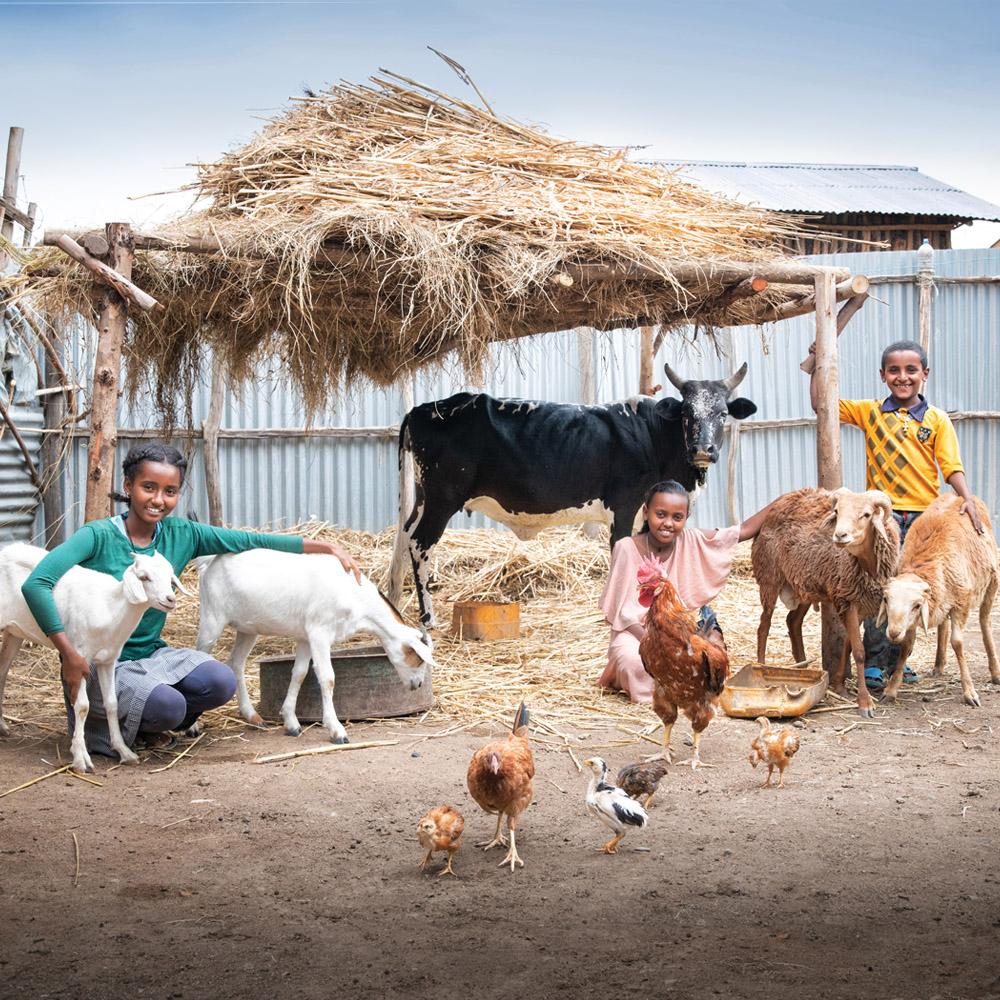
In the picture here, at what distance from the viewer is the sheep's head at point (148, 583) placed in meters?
4.82

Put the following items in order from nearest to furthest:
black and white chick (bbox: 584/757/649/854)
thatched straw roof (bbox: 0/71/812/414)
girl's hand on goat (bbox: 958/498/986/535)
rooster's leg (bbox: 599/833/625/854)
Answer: black and white chick (bbox: 584/757/649/854) → rooster's leg (bbox: 599/833/625/854) → thatched straw roof (bbox: 0/71/812/414) → girl's hand on goat (bbox: 958/498/986/535)

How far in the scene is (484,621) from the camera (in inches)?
331

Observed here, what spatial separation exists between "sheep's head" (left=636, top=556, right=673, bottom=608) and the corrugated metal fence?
6.64 metres

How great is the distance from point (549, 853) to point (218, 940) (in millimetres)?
1287

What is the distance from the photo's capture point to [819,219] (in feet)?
54.2

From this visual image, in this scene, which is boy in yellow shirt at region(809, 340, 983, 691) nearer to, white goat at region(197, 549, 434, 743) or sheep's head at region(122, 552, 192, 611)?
white goat at region(197, 549, 434, 743)

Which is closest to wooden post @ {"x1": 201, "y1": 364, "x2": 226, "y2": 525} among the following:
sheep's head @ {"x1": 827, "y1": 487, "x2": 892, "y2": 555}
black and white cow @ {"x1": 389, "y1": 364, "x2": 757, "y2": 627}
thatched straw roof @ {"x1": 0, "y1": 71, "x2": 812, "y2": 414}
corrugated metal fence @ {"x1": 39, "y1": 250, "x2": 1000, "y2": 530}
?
corrugated metal fence @ {"x1": 39, "y1": 250, "x2": 1000, "y2": 530}

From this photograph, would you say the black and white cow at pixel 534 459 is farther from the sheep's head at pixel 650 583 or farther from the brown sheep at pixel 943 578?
the sheep's head at pixel 650 583

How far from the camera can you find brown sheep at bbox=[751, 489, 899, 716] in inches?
236

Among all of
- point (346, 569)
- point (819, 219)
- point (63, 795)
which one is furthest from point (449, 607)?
point (819, 219)

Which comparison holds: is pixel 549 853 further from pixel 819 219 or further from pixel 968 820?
pixel 819 219

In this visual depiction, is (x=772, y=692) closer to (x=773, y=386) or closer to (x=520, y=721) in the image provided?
(x=520, y=721)

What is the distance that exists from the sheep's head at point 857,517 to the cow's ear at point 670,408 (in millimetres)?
2615

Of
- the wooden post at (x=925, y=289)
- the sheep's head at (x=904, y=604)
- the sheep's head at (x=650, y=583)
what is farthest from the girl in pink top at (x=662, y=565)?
the wooden post at (x=925, y=289)
